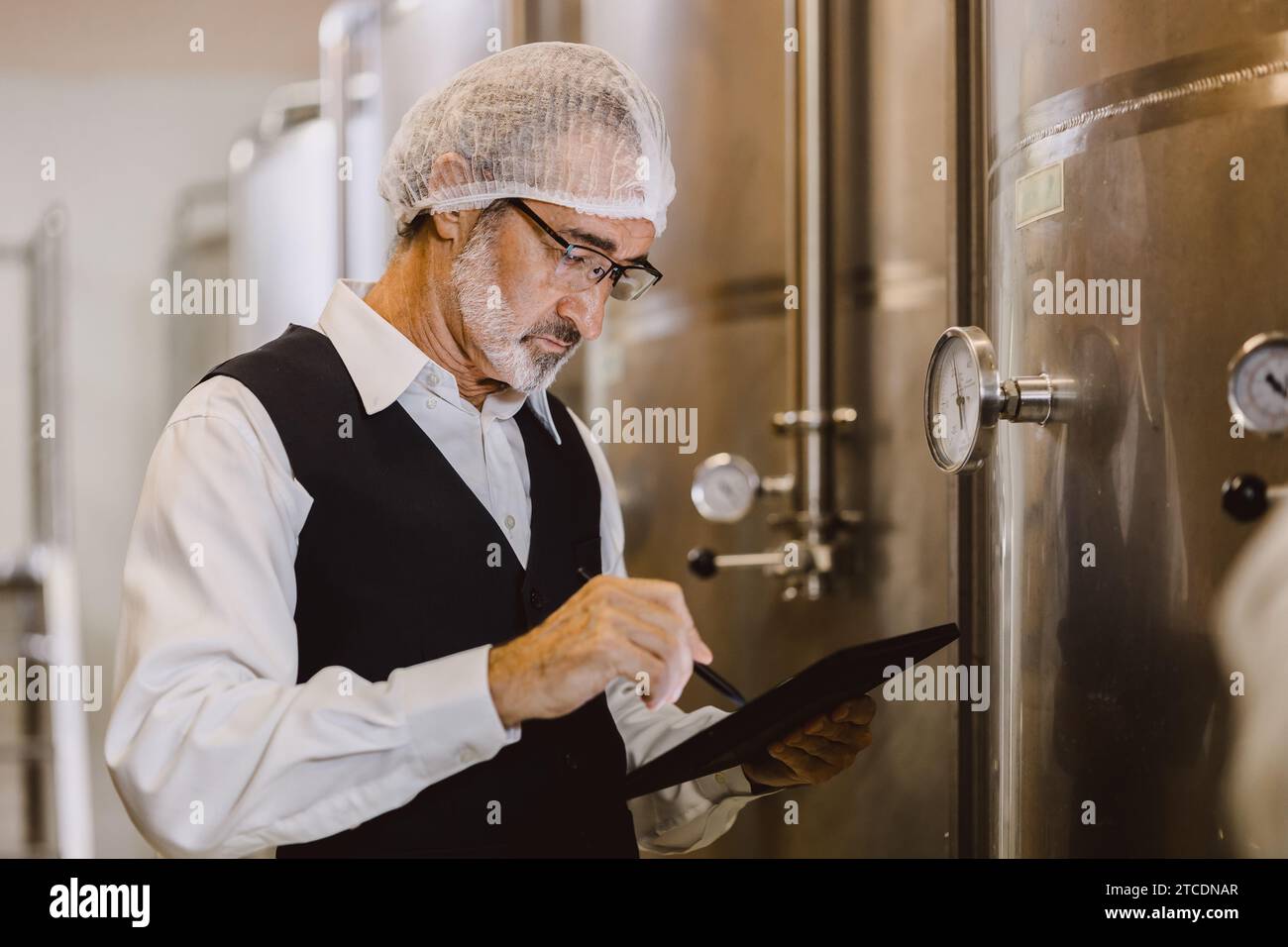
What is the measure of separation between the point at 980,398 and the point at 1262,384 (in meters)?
0.28

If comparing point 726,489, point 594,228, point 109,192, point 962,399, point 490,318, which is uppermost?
point 109,192

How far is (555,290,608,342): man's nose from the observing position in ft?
4.52

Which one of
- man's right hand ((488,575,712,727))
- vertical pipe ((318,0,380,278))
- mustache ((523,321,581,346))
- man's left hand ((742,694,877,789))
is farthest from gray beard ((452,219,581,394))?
vertical pipe ((318,0,380,278))

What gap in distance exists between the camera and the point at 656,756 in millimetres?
1507

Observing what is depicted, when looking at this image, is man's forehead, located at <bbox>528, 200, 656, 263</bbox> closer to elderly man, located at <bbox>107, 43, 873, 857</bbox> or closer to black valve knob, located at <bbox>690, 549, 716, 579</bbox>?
elderly man, located at <bbox>107, 43, 873, 857</bbox>

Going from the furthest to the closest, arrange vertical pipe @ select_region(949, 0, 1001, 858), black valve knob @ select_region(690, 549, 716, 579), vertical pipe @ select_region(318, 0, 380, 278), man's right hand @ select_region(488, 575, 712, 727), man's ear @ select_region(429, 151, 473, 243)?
vertical pipe @ select_region(318, 0, 380, 278)
black valve knob @ select_region(690, 549, 716, 579)
vertical pipe @ select_region(949, 0, 1001, 858)
man's ear @ select_region(429, 151, 473, 243)
man's right hand @ select_region(488, 575, 712, 727)

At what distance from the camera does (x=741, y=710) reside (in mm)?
1131

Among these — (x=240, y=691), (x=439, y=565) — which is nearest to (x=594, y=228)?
(x=439, y=565)

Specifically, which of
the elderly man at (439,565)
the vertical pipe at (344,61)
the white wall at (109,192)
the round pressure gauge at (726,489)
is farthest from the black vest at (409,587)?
the white wall at (109,192)

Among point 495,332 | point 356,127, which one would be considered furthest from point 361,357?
point 356,127

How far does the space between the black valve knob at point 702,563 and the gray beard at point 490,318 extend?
0.79 m

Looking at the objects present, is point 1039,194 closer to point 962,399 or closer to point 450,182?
point 962,399

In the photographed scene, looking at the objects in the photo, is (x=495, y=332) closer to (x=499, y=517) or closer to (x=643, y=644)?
(x=499, y=517)
